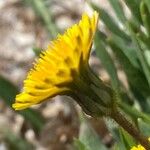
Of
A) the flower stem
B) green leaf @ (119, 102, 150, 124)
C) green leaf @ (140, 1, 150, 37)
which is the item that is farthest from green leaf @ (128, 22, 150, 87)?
the flower stem

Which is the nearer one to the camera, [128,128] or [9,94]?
[128,128]

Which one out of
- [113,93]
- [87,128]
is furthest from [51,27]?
[113,93]

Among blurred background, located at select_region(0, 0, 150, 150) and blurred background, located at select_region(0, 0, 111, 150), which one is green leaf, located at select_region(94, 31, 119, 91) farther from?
blurred background, located at select_region(0, 0, 111, 150)

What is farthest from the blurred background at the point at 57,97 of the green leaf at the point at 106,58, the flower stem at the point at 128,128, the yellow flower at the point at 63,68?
the yellow flower at the point at 63,68

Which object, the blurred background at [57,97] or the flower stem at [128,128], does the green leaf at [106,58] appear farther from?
the flower stem at [128,128]

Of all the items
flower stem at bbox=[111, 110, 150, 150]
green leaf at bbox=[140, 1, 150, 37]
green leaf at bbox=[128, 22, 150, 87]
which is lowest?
green leaf at bbox=[128, 22, 150, 87]

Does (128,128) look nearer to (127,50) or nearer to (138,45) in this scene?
(138,45)

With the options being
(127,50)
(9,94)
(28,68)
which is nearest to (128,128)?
(127,50)
